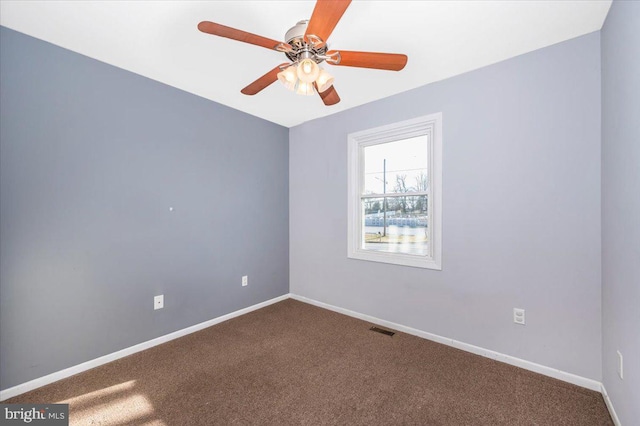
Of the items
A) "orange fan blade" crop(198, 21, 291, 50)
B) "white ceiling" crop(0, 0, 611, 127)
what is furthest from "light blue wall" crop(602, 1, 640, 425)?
"orange fan blade" crop(198, 21, 291, 50)

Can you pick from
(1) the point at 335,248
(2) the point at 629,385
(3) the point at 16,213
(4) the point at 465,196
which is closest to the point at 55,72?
(3) the point at 16,213

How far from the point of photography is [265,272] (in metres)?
3.59

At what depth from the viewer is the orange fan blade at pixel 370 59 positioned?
5.14 ft

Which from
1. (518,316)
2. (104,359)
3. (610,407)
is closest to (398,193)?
(518,316)

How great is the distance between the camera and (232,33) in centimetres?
139

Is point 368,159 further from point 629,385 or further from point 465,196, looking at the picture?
point 629,385

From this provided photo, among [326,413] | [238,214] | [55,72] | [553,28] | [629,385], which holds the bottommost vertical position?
[326,413]

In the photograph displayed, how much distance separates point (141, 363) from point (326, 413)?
159cm

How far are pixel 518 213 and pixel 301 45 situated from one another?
2.00 meters

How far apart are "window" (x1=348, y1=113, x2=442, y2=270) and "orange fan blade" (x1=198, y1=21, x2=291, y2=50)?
1.72m

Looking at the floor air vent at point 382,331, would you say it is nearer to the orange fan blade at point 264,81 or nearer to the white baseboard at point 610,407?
the white baseboard at point 610,407

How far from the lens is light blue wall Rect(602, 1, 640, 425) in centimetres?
132

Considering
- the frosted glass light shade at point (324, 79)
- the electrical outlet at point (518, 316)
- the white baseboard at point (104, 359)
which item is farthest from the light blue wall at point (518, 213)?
the white baseboard at point (104, 359)

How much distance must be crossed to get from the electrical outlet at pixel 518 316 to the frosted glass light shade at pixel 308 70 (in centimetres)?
229
